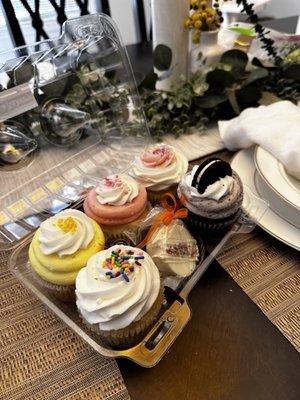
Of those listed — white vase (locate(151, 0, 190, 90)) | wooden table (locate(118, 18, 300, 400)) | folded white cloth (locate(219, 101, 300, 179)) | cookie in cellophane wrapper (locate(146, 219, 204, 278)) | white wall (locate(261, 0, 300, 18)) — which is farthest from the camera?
white wall (locate(261, 0, 300, 18))

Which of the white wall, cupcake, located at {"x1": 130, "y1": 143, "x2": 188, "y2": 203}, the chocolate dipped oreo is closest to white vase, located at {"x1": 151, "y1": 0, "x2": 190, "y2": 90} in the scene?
cupcake, located at {"x1": 130, "y1": 143, "x2": 188, "y2": 203}

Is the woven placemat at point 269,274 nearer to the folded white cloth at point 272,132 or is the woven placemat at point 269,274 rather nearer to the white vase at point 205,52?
the folded white cloth at point 272,132

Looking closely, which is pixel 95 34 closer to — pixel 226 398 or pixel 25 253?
pixel 25 253

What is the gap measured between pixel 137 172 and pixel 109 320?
318mm

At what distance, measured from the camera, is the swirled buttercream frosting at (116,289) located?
17.9 inches

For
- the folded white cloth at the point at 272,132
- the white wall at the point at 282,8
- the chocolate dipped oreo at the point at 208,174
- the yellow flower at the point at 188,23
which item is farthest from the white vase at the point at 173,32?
the white wall at the point at 282,8

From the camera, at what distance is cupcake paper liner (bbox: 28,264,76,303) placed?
0.53 metres

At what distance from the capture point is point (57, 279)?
525 millimetres

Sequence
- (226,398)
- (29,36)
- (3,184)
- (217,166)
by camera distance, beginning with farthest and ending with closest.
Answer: (29,36)
(3,184)
(217,166)
(226,398)

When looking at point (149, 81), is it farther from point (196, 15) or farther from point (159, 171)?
point (159, 171)

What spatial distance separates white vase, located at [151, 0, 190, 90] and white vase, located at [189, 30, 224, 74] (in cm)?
2

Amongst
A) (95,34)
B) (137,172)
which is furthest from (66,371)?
(95,34)

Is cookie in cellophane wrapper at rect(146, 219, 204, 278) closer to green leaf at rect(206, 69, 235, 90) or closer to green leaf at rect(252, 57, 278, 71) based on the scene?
green leaf at rect(206, 69, 235, 90)

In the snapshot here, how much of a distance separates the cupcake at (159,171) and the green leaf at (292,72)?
1.66 feet
